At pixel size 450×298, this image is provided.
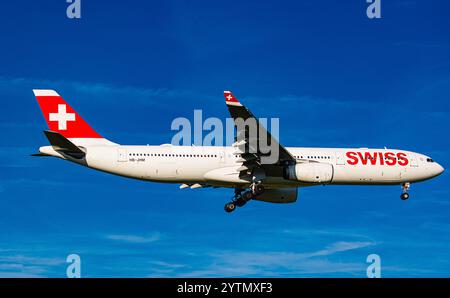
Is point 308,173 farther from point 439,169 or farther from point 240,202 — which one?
point 439,169

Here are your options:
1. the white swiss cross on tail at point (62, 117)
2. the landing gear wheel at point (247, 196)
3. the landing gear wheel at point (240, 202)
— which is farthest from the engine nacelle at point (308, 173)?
the white swiss cross on tail at point (62, 117)

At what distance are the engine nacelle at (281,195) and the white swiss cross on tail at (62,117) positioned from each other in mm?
16383

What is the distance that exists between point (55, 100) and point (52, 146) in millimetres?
6019

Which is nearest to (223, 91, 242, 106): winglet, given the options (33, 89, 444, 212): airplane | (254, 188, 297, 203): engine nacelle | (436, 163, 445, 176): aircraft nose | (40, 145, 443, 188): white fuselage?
(33, 89, 444, 212): airplane

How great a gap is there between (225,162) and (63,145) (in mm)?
11357

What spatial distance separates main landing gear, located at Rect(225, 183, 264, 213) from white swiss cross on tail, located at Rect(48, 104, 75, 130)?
1346 centimetres

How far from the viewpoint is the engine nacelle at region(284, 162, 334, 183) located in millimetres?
49406

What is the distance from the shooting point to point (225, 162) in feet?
167

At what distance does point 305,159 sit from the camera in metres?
52.3

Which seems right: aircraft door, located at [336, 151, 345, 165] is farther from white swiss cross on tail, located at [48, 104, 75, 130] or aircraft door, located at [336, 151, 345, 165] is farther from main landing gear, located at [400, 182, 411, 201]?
white swiss cross on tail, located at [48, 104, 75, 130]

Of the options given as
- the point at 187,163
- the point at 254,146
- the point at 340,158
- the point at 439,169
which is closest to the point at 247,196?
the point at 254,146

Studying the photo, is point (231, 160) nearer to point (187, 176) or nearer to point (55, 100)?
point (187, 176)
